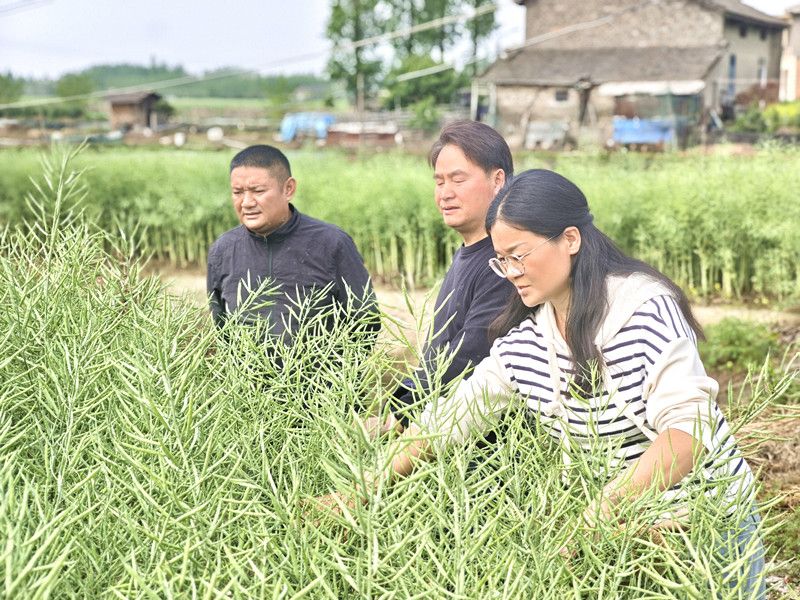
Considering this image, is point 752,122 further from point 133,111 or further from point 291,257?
point 133,111

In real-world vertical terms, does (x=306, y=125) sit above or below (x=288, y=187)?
below

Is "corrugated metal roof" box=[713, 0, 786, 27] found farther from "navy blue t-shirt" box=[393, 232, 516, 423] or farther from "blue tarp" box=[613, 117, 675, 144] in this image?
"navy blue t-shirt" box=[393, 232, 516, 423]

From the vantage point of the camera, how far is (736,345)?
23.1 feet

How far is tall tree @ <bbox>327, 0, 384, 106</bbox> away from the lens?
4612 centimetres

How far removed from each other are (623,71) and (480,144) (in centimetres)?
2932

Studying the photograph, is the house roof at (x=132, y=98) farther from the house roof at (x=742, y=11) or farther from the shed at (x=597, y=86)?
the shed at (x=597, y=86)

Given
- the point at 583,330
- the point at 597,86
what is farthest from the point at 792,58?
the point at 583,330

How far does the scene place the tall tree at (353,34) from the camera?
4612cm

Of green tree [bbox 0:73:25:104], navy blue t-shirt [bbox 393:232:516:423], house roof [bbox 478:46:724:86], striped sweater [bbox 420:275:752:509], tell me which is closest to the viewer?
striped sweater [bbox 420:275:752:509]

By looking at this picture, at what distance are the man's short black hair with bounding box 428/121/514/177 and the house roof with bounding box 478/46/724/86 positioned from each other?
27.5 metres

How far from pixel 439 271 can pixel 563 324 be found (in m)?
8.90

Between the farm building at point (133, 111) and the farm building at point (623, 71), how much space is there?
16947 millimetres

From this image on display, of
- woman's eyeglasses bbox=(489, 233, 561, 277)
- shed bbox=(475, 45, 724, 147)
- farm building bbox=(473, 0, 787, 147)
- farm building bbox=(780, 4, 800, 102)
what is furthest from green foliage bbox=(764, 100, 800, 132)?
woman's eyeglasses bbox=(489, 233, 561, 277)

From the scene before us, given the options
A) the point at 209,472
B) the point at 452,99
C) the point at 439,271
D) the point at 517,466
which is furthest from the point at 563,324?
the point at 452,99
